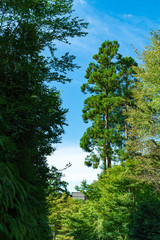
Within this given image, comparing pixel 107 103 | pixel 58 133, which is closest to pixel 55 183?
pixel 58 133

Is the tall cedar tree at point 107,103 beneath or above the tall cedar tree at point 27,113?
above

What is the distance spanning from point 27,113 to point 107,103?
1465 cm

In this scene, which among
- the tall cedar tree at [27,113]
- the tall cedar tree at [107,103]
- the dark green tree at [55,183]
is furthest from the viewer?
the tall cedar tree at [107,103]

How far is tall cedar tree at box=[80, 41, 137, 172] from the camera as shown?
1856 cm

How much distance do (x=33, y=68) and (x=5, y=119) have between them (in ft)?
5.12

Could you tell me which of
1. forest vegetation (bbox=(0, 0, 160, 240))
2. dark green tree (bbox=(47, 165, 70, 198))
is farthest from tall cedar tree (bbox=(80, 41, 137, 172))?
dark green tree (bbox=(47, 165, 70, 198))

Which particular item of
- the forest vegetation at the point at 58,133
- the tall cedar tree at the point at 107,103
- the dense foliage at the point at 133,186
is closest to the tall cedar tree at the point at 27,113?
the forest vegetation at the point at 58,133

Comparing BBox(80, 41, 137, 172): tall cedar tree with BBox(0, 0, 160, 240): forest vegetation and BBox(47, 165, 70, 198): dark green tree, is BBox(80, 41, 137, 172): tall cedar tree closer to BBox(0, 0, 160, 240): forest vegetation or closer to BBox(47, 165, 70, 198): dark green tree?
BBox(0, 0, 160, 240): forest vegetation

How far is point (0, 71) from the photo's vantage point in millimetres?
4859

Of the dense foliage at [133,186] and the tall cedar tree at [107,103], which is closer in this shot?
the dense foliage at [133,186]

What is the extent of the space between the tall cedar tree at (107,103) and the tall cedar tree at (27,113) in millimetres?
12351

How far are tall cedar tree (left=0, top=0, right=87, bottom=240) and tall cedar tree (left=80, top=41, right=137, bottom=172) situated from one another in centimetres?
1235

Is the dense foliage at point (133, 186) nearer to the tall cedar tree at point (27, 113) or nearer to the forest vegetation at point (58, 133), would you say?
the forest vegetation at point (58, 133)

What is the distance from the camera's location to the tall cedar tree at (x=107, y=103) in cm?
1856
